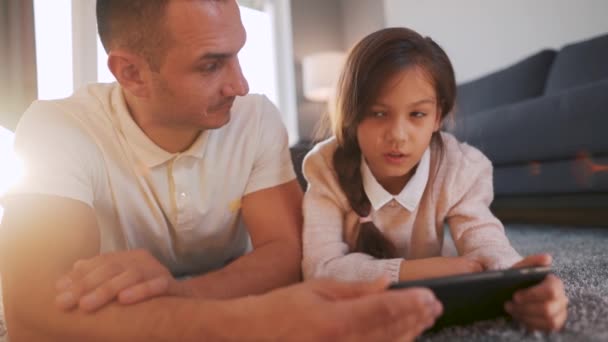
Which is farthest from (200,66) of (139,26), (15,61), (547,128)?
(15,61)

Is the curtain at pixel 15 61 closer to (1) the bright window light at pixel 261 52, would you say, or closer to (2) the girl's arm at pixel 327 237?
(2) the girl's arm at pixel 327 237

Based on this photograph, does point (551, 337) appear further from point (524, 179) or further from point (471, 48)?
point (471, 48)

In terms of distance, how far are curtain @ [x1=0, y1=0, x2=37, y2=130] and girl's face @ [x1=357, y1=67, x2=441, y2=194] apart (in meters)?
1.54

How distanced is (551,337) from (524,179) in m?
1.33

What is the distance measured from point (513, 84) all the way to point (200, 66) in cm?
188

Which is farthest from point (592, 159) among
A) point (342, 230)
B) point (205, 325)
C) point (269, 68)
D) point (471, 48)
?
point (269, 68)

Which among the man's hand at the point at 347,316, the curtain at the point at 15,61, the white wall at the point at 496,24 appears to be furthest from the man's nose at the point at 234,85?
the white wall at the point at 496,24

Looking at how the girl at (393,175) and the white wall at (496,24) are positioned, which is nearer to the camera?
the girl at (393,175)

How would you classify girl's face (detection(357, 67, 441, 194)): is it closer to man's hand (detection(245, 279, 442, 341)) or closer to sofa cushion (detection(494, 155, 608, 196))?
man's hand (detection(245, 279, 442, 341))

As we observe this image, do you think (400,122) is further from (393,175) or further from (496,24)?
(496,24)

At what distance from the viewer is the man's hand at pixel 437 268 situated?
0.69 metres

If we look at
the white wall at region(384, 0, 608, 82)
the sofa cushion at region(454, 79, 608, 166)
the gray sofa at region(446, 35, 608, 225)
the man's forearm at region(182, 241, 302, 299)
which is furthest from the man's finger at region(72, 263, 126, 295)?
the white wall at region(384, 0, 608, 82)

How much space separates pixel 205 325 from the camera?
0.46 meters

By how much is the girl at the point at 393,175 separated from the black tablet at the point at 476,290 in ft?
0.63
